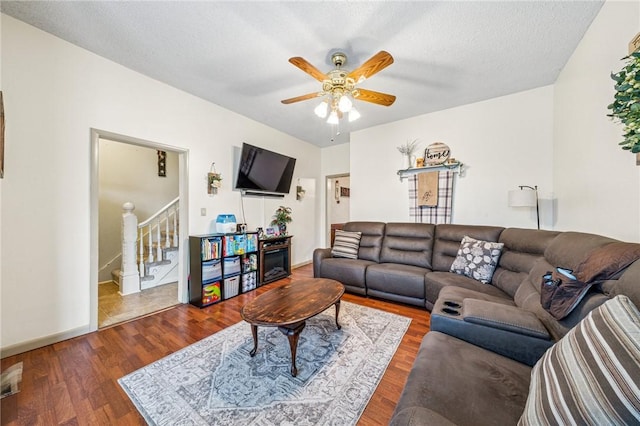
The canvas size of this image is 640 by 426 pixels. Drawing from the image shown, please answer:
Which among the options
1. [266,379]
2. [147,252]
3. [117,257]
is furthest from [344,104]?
[117,257]

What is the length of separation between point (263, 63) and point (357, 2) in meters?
1.09

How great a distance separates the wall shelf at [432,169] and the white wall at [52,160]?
137 inches

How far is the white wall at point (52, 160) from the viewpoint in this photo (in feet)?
5.92

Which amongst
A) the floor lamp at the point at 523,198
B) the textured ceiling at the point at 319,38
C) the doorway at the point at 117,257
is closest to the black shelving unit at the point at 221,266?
the doorway at the point at 117,257

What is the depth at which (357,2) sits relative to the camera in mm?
1611

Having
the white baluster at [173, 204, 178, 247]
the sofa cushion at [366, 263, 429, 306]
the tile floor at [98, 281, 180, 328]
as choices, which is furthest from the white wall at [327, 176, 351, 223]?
the tile floor at [98, 281, 180, 328]

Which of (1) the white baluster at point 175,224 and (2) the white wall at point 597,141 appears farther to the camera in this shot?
(1) the white baluster at point 175,224

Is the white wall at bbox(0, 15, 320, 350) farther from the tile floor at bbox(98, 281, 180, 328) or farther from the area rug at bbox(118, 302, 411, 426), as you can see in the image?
the area rug at bbox(118, 302, 411, 426)

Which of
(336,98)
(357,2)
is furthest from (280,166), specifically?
(357,2)

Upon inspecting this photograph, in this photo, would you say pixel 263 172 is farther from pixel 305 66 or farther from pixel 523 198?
pixel 523 198

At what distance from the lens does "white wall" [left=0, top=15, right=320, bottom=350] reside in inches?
71.1

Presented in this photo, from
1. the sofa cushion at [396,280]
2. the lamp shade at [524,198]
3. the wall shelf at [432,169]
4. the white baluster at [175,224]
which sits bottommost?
the sofa cushion at [396,280]

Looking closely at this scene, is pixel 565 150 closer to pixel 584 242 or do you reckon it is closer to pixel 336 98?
pixel 584 242

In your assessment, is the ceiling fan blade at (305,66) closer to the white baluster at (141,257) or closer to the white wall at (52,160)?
the white wall at (52,160)
